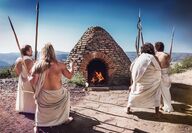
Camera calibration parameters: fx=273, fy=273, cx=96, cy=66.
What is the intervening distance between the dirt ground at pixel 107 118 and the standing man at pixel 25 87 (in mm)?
187

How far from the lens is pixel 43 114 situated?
5.12 meters

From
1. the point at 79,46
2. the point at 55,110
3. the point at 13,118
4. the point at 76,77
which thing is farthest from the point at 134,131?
the point at 79,46

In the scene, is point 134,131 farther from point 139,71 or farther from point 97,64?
point 97,64

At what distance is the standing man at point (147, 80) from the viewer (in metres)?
6.14

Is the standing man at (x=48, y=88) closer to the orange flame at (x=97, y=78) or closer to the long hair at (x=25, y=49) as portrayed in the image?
the long hair at (x=25, y=49)

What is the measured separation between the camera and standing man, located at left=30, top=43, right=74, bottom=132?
4.91 m

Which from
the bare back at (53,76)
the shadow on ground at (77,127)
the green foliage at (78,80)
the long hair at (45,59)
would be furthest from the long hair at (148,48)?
the green foliage at (78,80)

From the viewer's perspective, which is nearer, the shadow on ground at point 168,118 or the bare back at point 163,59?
the shadow on ground at point 168,118

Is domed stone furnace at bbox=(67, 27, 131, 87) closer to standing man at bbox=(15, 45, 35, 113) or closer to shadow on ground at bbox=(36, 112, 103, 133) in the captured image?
standing man at bbox=(15, 45, 35, 113)

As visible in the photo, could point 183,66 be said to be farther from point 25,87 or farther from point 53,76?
point 53,76

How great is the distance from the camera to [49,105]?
16.8 feet

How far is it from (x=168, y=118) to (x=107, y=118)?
1402mm

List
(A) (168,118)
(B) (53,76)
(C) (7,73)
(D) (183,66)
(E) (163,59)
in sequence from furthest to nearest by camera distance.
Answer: (D) (183,66), (C) (7,73), (E) (163,59), (A) (168,118), (B) (53,76)

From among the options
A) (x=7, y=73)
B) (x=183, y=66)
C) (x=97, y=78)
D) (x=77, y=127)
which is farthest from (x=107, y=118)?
(x=183, y=66)
